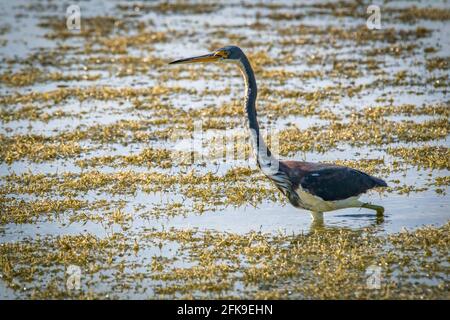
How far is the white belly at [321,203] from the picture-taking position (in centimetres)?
956

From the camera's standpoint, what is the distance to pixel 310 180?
A: 9570 millimetres

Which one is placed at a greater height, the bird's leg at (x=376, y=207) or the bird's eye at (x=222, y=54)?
the bird's eye at (x=222, y=54)

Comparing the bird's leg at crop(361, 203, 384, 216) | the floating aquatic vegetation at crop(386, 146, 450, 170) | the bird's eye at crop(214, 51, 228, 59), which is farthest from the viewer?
the floating aquatic vegetation at crop(386, 146, 450, 170)

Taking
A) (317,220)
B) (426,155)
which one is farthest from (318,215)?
(426,155)

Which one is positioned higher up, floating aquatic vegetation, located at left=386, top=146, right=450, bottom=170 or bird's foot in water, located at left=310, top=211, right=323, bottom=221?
floating aquatic vegetation, located at left=386, top=146, right=450, bottom=170

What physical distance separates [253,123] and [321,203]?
4.14 feet

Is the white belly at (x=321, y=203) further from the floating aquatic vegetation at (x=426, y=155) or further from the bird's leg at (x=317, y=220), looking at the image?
the floating aquatic vegetation at (x=426, y=155)

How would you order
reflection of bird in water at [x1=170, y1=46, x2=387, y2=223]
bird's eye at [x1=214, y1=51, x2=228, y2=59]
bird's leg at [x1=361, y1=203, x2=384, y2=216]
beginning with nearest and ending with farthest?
reflection of bird in water at [x1=170, y1=46, x2=387, y2=223] < bird's leg at [x1=361, y1=203, x2=384, y2=216] < bird's eye at [x1=214, y1=51, x2=228, y2=59]

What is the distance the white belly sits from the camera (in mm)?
9562

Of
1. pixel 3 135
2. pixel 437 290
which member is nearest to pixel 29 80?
pixel 3 135

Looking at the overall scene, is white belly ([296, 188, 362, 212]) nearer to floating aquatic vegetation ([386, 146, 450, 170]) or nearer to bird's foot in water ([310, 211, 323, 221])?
bird's foot in water ([310, 211, 323, 221])

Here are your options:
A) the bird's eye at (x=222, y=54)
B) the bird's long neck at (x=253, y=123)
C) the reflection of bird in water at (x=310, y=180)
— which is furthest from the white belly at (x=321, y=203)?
the bird's eye at (x=222, y=54)

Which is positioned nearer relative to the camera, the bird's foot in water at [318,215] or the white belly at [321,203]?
the white belly at [321,203]

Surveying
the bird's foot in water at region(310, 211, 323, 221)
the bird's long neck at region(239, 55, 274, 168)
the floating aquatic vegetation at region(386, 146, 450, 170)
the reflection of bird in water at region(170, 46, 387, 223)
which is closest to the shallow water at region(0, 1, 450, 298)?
the floating aquatic vegetation at region(386, 146, 450, 170)
